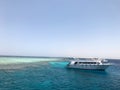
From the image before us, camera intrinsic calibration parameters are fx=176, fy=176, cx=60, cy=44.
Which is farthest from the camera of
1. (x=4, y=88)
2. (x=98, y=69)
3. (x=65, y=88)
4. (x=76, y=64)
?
(x=76, y=64)

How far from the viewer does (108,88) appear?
36.9m

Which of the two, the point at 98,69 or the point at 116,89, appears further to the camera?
the point at 98,69

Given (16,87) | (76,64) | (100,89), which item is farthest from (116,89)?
(76,64)

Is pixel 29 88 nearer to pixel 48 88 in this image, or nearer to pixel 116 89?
pixel 48 88

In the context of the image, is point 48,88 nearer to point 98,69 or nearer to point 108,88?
point 108,88

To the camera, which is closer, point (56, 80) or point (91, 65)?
point (56, 80)

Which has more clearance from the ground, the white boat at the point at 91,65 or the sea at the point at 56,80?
the white boat at the point at 91,65

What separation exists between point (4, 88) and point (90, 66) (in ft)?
139

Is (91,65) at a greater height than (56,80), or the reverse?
(91,65)

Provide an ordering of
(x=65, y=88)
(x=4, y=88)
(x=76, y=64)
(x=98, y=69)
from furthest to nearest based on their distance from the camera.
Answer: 1. (x=76, y=64)
2. (x=98, y=69)
3. (x=65, y=88)
4. (x=4, y=88)

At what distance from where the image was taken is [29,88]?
34125mm

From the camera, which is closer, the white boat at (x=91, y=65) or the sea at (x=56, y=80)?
the sea at (x=56, y=80)

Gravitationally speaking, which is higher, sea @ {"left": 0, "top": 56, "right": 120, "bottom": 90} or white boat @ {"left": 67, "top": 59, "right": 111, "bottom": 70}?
white boat @ {"left": 67, "top": 59, "right": 111, "bottom": 70}

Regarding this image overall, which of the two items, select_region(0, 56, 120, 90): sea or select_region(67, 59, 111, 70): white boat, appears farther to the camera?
select_region(67, 59, 111, 70): white boat
